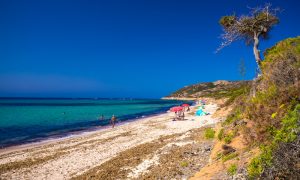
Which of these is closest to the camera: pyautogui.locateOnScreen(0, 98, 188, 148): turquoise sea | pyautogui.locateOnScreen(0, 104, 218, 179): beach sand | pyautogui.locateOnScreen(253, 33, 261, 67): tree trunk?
pyautogui.locateOnScreen(0, 104, 218, 179): beach sand

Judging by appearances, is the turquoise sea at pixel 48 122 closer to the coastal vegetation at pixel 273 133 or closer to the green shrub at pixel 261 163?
the coastal vegetation at pixel 273 133

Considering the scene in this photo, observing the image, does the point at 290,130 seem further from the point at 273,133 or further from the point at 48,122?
the point at 48,122

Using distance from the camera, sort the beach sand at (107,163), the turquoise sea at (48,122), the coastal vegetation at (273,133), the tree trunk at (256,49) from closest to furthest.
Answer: the coastal vegetation at (273,133), the beach sand at (107,163), the tree trunk at (256,49), the turquoise sea at (48,122)

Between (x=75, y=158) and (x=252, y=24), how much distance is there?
51.0 feet

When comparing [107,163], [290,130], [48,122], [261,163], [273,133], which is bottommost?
[48,122]

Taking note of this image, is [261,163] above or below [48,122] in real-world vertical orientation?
above

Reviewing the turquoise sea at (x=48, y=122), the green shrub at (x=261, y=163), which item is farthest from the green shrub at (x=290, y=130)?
the turquoise sea at (x=48, y=122)

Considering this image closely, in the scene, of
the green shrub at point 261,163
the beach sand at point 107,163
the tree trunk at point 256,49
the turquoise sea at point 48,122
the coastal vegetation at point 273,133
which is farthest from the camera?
the turquoise sea at point 48,122

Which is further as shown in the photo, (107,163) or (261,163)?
(107,163)

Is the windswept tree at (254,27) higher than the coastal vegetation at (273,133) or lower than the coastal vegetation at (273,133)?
higher

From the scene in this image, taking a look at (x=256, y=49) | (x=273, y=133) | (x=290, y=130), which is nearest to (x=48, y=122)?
(x=256, y=49)

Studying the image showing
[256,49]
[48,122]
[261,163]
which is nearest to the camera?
[261,163]

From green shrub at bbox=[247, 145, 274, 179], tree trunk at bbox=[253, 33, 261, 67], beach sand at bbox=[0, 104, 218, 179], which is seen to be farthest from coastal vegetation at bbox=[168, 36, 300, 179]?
tree trunk at bbox=[253, 33, 261, 67]

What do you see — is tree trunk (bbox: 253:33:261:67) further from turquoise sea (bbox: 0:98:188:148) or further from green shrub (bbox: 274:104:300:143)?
turquoise sea (bbox: 0:98:188:148)
